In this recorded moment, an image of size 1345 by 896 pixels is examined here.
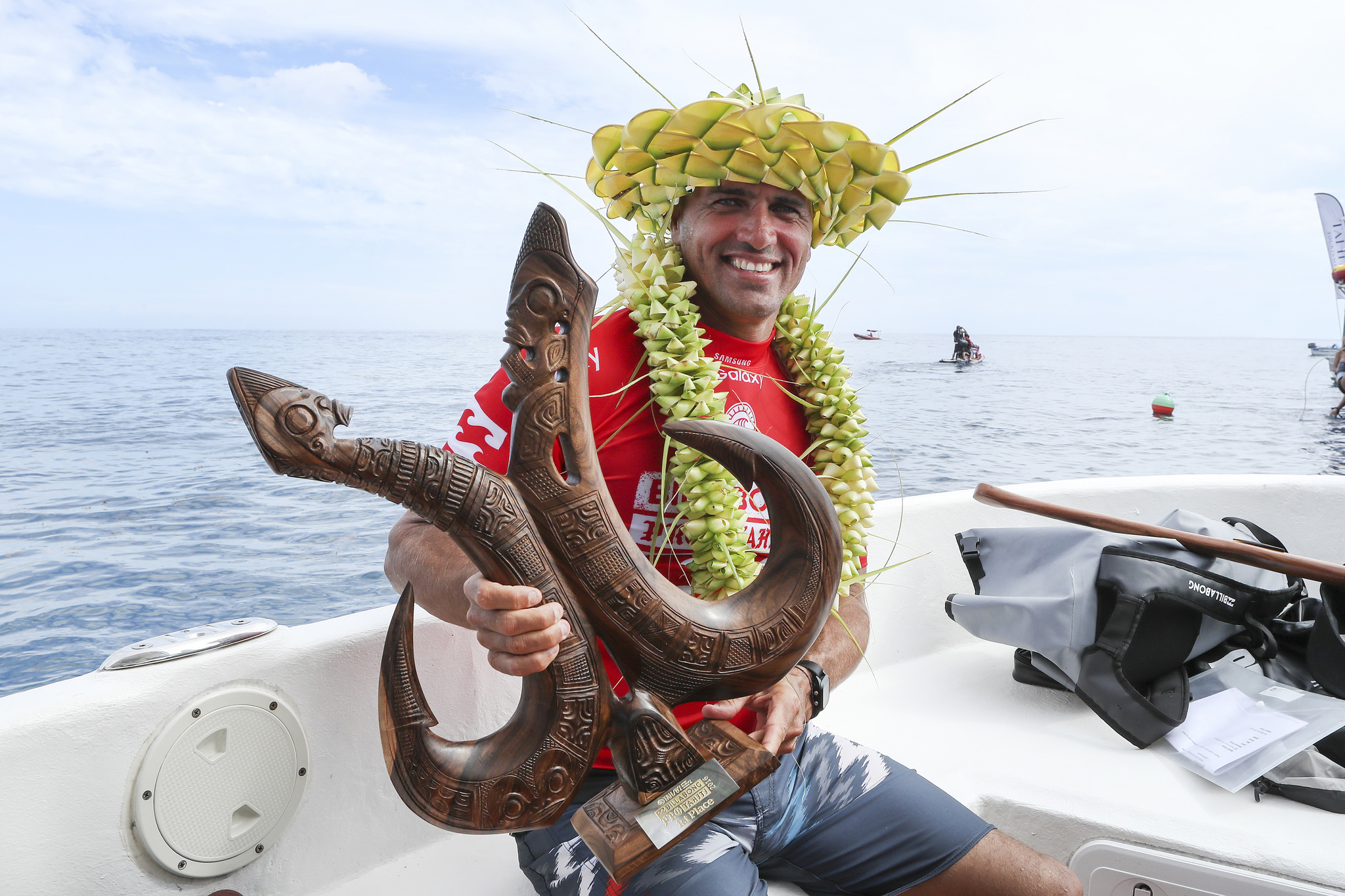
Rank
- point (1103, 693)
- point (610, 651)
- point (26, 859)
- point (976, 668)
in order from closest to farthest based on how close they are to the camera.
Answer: point (610, 651)
point (26, 859)
point (1103, 693)
point (976, 668)

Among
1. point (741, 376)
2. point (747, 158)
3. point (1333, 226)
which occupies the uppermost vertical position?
point (1333, 226)

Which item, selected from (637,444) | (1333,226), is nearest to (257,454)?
(637,444)

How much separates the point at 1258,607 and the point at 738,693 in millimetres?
1761

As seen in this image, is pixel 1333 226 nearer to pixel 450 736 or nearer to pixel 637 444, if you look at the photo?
pixel 637 444

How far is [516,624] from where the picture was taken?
885 mm

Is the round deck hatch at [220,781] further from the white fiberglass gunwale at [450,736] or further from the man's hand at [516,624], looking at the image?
the man's hand at [516,624]

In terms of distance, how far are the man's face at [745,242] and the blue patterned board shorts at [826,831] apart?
0.82 metres

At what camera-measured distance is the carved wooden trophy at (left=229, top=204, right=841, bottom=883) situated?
3.10 ft

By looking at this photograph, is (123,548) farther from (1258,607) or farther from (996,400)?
(996,400)

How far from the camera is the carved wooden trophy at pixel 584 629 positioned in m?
0.94

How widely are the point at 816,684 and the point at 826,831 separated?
0.87ft

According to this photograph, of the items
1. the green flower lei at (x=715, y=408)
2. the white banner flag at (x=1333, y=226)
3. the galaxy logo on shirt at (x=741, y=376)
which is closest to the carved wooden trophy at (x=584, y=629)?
the green flower lei at (x=715, y=408)

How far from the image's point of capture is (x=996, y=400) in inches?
847

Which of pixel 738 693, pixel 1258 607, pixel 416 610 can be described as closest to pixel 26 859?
pixel 416 610
